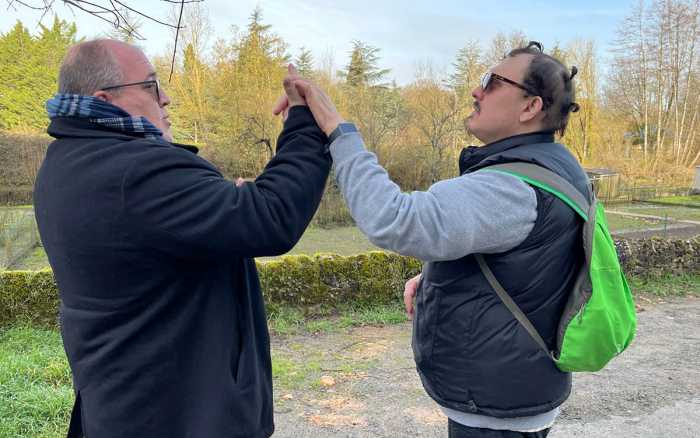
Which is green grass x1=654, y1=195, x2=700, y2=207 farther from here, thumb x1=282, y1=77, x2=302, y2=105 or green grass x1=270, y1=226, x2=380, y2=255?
thumb x1=282, y1=77, x2=302, y2=105

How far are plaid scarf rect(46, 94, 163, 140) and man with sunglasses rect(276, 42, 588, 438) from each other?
48 cm

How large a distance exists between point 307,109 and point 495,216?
0.63 meters

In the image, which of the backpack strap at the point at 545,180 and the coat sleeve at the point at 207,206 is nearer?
the coat sleeve at the point at 207,206

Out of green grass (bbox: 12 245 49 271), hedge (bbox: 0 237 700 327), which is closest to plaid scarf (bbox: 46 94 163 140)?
hedge (bbox: 0 237 700 327)

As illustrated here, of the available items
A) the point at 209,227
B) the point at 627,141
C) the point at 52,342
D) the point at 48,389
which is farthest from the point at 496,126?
the point at 627,141

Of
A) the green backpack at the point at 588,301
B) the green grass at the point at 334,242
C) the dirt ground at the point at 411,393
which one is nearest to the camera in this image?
the green backpack at the point at 588,301

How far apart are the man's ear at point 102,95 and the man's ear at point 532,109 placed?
1.29 meters

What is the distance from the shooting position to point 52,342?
559cm

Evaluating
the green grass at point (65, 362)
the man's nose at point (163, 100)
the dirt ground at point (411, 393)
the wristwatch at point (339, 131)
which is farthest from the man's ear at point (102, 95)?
the dirt ground at point (411, 393)

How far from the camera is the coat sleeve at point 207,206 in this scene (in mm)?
1240

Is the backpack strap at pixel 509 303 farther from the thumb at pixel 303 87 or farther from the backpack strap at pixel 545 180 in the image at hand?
the thumb at pixel 303 87

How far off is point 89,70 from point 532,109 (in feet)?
4.49

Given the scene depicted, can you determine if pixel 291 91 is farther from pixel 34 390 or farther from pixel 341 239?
pixel 341 239

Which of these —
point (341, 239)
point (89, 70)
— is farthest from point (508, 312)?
point (341, 239)
